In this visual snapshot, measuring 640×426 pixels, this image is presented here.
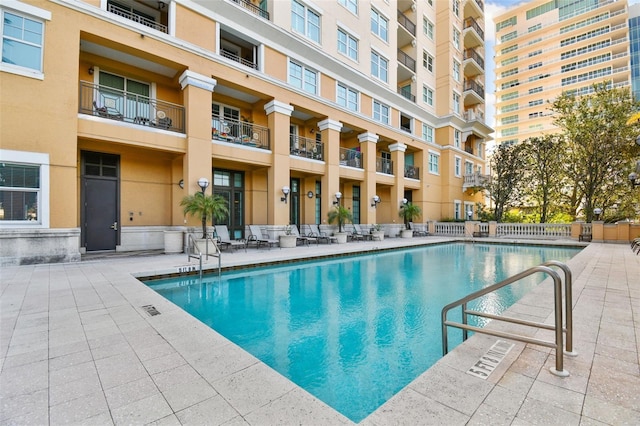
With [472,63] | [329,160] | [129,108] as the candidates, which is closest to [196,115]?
[129,108]

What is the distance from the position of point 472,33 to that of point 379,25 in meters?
12.8

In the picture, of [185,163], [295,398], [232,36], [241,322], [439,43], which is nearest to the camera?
[295,398]

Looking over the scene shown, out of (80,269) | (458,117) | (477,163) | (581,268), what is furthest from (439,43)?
(80,269)

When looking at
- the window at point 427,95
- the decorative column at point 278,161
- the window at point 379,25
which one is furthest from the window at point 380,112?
the decorative column at point 278,161

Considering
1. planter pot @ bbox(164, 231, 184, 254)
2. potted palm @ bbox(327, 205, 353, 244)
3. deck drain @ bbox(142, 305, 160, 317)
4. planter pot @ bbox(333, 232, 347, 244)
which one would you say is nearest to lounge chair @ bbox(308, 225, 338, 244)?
planter pot @ bbox(333, 232, 347, 244)

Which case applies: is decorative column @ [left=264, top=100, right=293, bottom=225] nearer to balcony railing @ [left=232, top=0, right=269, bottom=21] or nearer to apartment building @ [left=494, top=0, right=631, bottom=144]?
balcony railing @ [left=232, top=0, right=269, bottom=21]

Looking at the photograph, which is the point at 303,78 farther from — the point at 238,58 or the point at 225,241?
the point at 225,241

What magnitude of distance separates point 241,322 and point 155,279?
3.59m

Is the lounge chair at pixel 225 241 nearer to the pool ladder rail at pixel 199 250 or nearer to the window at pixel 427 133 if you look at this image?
the pool ladder rail at pixel 199 250

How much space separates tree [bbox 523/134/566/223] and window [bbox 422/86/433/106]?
25.1 feet

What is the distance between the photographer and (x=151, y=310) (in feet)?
14.4

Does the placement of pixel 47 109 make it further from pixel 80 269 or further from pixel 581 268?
pixel 581 268

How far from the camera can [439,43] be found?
2414 centimetres

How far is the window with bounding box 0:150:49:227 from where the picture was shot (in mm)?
7723
